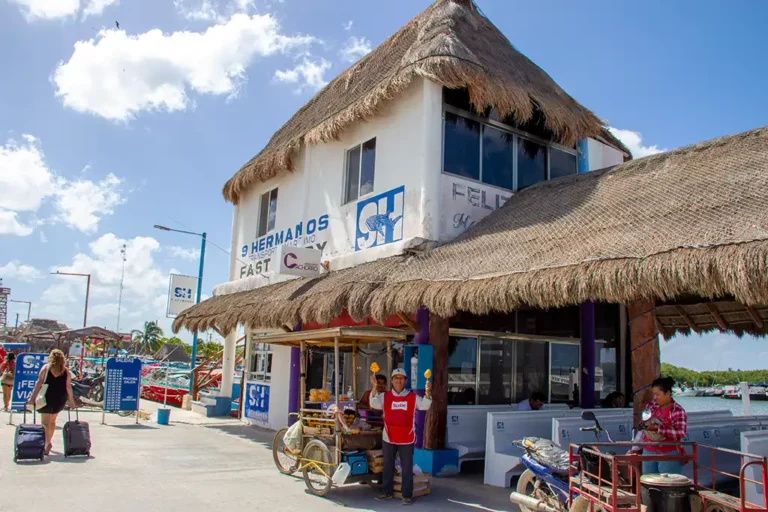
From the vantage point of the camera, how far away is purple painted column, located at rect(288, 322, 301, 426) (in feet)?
43.3

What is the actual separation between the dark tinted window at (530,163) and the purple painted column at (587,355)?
2670 millimetres

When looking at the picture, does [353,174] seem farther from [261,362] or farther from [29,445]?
[29,445]

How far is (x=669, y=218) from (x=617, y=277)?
4.89ft

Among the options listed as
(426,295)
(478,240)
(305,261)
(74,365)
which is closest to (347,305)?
(426,295)

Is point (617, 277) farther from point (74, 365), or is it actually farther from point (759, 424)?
point (74, 365)

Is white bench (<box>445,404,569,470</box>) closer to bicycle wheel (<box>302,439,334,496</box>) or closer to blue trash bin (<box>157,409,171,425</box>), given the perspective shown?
bicycle wheel (<box>302,439,334,496</box>)

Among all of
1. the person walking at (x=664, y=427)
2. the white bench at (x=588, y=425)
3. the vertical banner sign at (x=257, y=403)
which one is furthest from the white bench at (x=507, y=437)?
the vertical banner sign at (x=257, y=403)

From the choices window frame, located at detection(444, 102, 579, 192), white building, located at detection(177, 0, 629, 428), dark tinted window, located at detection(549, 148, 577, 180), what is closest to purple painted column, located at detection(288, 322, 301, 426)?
white building, located at detection(177, 0, 629, 428)

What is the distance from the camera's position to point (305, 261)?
12.0 metres

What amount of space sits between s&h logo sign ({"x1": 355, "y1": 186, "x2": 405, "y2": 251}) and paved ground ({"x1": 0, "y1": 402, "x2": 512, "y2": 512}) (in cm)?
416

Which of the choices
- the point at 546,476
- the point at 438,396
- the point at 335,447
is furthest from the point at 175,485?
the point at 546,476

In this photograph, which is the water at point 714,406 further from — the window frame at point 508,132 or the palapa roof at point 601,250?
the window frame at point 508,132

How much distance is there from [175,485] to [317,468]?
1.84 meters

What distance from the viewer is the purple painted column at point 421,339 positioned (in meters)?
9.41
